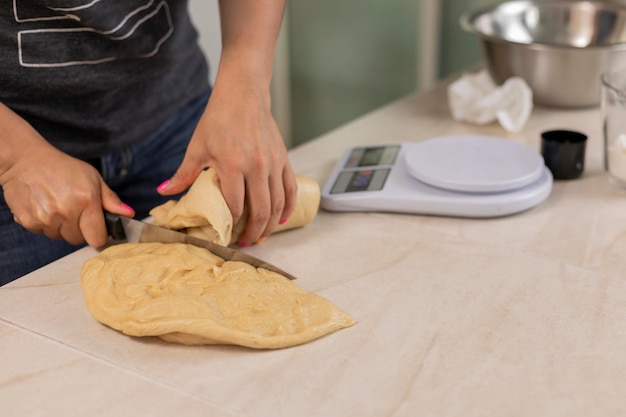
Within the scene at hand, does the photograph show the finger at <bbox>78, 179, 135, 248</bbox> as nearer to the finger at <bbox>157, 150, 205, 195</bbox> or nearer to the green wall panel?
the finger at <bbox>157, 150, 205, 195</bbox>

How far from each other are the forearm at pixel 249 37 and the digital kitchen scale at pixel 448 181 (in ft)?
0.73

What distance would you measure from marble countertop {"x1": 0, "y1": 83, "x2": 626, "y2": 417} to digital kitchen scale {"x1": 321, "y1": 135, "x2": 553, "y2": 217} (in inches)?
0.9

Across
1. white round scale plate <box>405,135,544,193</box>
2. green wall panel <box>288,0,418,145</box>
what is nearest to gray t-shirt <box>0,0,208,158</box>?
white round scale plate <box>405,135,544,193</box>

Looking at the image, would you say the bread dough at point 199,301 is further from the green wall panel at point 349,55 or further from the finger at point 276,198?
the green wall panel at point 349,55

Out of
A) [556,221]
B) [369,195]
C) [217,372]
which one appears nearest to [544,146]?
[556,221]

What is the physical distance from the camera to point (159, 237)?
3.54 feet

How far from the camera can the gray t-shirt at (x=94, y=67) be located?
1148 millimetres

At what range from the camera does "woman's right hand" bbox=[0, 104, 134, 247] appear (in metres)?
1.05

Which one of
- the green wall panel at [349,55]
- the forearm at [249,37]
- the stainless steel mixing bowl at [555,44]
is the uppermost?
the forearm at [249,37]

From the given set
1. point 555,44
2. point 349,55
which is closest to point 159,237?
point 555,44

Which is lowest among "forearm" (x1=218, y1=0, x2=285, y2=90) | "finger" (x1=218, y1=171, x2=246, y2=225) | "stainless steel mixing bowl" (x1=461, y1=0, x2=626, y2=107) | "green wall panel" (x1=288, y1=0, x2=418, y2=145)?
"green wall panel" (x1=288, y1=0, x2=418, y2=145)

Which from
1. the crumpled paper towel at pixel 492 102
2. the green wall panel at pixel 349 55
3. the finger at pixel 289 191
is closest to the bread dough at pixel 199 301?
the finger at pixel 289 191

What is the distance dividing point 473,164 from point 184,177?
467 millimetres

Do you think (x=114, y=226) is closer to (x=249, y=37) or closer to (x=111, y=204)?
(x=111, y=204)
